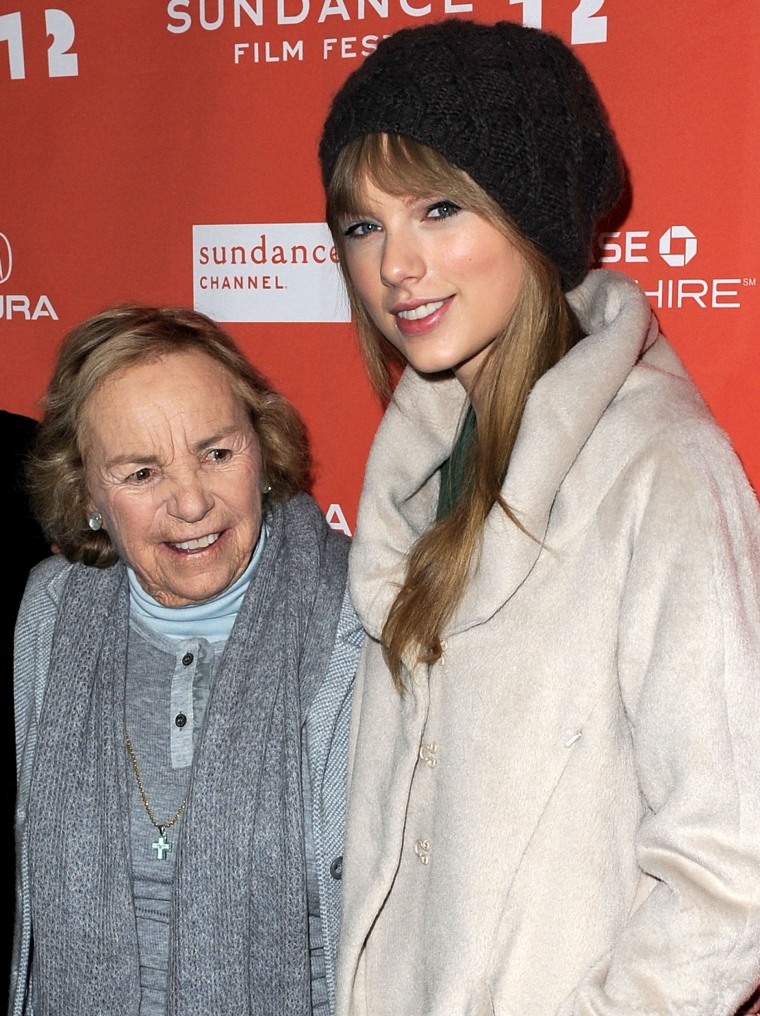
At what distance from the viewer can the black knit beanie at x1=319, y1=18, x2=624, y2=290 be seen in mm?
1408

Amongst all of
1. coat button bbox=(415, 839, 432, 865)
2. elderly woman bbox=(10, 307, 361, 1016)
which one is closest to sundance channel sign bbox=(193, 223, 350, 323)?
elderly woman bbox=(10, 307, 361, 1016)

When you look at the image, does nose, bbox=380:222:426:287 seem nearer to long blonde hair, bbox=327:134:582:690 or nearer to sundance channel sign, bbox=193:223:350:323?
long blonde hair, bbox=327:134:582:690

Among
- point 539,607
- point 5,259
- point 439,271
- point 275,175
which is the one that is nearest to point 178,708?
point 539,607

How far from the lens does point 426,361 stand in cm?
154

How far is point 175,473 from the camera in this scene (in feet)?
6.23

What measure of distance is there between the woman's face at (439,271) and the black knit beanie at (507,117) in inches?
2.1

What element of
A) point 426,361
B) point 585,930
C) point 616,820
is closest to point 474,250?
point 426,361

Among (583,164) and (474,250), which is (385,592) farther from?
(583,164)

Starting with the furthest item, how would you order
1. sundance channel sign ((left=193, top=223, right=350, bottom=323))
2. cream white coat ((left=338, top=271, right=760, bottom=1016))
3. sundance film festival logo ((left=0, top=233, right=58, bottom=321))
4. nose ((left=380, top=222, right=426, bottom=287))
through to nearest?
sundance film festival logo ((left=0, top=233, right=58, bottom=321)) < sundance channel sign ((left=193, top=223, right=350, bottom=323)) < nose ((left=380, top=222, right=426, bottom=287)) < cream white coat ((left=338, top=271, right=760, bottom=1016))

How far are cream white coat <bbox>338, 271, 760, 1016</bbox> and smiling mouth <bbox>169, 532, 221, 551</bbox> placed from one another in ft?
1.27

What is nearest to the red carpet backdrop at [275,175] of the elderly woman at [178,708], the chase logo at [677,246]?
the chase logo at [677,246]

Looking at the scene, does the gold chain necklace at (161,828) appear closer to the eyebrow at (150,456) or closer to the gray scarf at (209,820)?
the gray scarf at (209,820)

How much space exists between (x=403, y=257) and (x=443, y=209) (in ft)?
0.26

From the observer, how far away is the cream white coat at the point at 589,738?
1.24 metres
